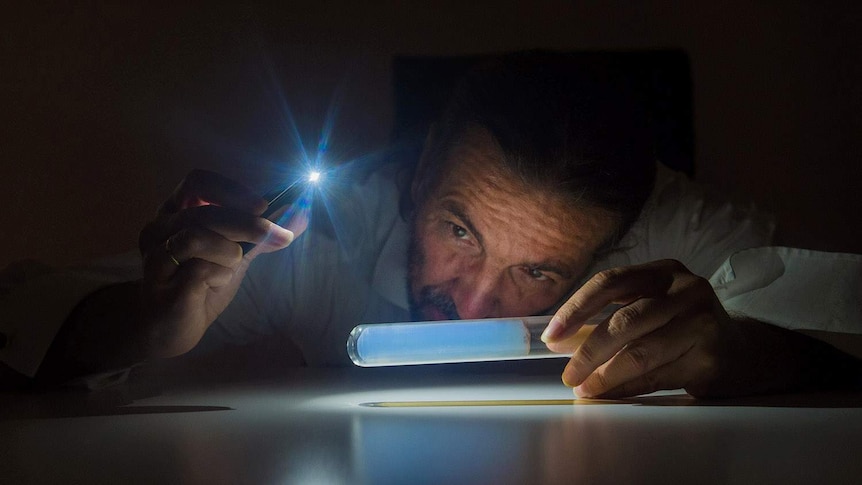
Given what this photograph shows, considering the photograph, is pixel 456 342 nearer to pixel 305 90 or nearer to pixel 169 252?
pixel 169 252

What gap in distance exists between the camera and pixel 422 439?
1.74 ft

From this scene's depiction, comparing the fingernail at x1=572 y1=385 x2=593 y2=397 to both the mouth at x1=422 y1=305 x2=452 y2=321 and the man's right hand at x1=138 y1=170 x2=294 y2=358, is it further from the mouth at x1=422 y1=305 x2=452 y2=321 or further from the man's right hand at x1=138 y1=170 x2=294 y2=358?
the mouth at x1=422 y1=305 x2=452 y2=321

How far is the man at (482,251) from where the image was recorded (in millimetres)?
822

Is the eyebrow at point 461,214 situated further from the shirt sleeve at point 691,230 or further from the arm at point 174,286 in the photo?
the arm at point 174,286

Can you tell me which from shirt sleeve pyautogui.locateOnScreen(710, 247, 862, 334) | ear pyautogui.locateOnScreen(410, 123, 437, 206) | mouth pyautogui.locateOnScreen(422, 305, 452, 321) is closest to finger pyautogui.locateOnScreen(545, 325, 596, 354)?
shirt sleeve pyautogui.locateOnScreen(710, 247, 862, 334)

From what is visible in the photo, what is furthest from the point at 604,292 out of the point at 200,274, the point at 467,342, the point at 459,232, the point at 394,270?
the point at 394,270

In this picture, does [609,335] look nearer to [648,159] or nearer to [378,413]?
[378,413]

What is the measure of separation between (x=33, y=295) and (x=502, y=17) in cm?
106

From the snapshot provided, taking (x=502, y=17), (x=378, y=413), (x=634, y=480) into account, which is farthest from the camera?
(x=502, y=17)

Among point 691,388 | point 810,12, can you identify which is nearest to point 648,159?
point 691,388

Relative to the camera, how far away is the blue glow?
74 cm

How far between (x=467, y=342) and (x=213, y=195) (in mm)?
366

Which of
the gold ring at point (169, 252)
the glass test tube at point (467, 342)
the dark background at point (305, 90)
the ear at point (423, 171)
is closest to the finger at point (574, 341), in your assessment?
the glass test tube at point (467, 342)

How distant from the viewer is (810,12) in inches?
66.8
